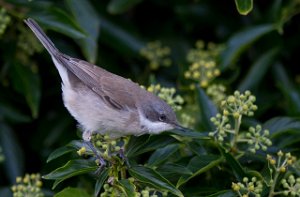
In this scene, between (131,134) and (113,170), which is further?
(131,134)

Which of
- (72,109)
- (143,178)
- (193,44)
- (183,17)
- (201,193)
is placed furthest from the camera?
(193,44)

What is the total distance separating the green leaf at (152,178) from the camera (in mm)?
3240

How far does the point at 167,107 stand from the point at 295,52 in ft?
7.23

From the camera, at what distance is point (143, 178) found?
3.31 meters

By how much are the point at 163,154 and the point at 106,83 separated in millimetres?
797

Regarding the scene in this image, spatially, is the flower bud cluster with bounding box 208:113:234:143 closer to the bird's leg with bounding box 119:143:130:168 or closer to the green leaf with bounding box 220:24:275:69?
the bird's leg with bounding box 119:143:130:168

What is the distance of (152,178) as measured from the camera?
3307mm

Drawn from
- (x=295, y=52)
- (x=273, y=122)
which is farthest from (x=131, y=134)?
(x=295, y=52)

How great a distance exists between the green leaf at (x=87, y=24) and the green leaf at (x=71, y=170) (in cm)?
126

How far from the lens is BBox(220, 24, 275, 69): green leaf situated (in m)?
4.86

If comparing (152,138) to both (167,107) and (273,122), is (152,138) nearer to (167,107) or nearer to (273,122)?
(167,107)

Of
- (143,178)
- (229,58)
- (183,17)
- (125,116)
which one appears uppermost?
(183,17)

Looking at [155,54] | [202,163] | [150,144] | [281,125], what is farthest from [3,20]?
[281,125]

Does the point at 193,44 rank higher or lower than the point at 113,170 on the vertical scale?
higher
